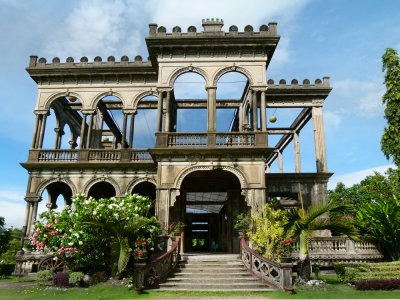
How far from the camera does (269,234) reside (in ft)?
38.3

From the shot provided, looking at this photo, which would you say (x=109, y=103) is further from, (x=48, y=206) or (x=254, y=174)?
(x=254, y=174)

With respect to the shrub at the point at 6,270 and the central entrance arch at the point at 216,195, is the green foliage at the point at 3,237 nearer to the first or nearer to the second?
the shrub at the point at 6,270

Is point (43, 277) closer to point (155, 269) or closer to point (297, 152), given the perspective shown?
point (155, 269)

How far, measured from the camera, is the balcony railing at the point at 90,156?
62.3ft

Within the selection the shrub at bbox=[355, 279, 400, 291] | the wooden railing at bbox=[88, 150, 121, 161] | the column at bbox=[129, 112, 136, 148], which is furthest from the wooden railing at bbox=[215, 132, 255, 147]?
the shrub at bbox=[355, 279, 400, 291]

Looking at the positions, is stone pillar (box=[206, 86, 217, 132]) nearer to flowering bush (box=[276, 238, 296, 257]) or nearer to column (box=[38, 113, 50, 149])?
flowering bush (box=[276, 238, 296, 257])

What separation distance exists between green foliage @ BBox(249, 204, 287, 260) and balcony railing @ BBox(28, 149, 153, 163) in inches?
348

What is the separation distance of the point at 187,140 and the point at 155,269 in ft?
21.0

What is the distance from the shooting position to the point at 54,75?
19906 mm

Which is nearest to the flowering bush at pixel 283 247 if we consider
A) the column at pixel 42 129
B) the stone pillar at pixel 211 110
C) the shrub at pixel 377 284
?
the shrub at pixel 377 284

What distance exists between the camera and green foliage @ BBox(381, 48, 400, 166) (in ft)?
58.3

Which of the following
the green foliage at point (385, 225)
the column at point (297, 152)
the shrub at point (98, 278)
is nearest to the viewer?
the shrub at point (98, 278)

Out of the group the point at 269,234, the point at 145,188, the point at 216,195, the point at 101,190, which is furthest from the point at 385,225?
the point at 101,190

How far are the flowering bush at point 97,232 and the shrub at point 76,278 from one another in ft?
2.61
